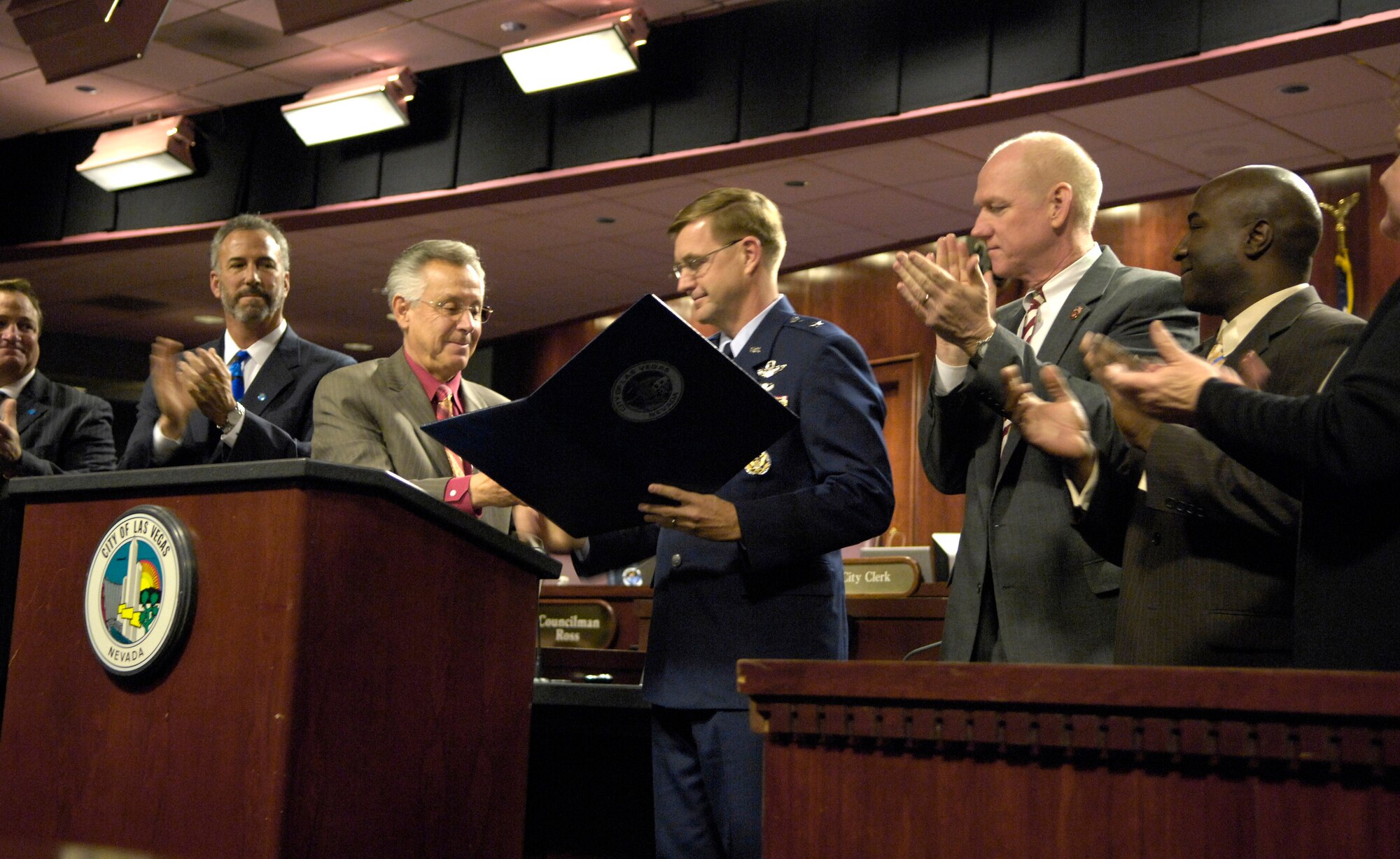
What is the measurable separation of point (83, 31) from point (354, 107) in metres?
2.07

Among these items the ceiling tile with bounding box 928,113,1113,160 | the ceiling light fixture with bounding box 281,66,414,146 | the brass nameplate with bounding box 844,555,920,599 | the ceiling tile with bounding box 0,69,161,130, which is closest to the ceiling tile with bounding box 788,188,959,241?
the ceiling tile with bounding box 928,113,1113,160

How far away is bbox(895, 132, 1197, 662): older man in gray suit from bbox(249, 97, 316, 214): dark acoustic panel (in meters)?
5.49

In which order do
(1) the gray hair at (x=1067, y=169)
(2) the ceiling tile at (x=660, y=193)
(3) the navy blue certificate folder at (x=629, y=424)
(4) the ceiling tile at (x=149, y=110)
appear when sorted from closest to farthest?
(3) the navy blue certificate folder at (x=629, y=424), (1) the gray hair at (x=1067, y=169), (2) the ceiling tile at (x=660, y=193), (4) the ceiling tile at (x=149, y=110)

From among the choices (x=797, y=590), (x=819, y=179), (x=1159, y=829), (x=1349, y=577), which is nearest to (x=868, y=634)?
(x=797, y=590)

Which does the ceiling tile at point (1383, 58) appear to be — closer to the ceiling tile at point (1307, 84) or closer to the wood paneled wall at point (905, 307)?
the ceiling tile at point (1307, 84)

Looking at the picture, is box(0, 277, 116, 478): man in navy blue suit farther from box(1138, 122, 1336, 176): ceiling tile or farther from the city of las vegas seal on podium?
box(1138, 122, 1336, 176): ceiling tile

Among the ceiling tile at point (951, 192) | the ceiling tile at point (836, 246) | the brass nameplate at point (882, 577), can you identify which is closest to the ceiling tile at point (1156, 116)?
the ceiling tile at point (951, 192)

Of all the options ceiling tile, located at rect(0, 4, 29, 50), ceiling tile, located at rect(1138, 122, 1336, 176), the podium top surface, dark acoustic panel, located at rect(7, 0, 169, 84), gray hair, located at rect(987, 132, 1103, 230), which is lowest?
the podium top surface

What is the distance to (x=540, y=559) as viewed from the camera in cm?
191

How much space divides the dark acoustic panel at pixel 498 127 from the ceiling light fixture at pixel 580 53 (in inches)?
14.4

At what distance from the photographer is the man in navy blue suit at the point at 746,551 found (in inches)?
78.3

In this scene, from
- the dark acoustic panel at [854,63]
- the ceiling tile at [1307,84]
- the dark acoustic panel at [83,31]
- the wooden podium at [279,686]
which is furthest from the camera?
the dark acoustic panel at [854,63]

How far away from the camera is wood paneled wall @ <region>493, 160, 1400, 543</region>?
6.00 m

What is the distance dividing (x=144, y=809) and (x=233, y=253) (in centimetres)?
165
